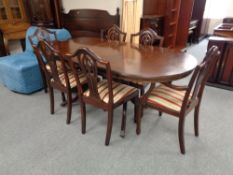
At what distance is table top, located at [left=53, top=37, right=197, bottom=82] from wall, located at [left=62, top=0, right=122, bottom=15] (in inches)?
57.8

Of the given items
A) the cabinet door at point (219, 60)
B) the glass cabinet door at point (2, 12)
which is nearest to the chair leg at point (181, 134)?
the cabinet door at point (219, 60)

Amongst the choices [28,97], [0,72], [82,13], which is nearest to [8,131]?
[28,97]

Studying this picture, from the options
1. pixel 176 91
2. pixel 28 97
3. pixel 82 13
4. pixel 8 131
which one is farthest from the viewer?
pixel 82 13

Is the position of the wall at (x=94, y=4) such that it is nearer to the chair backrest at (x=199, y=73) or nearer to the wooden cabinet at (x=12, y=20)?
the wooden cabinet at (x=12, y=20)

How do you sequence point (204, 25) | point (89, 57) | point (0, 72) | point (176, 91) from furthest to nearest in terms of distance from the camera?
point (204, 25)
point (0, 72)
point (176, 91)
point (89, 57)

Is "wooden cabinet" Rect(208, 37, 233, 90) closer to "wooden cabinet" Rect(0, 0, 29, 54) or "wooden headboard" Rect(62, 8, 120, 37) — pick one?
"wooden headboard" Rect(62, 8, 120, 37)

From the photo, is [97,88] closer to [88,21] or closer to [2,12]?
[88,21]

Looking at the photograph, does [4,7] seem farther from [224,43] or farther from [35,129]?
[224,43]

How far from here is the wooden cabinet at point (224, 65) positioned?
Answer: 2.67 metres

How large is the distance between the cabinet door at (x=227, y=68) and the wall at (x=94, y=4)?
2.00 metres

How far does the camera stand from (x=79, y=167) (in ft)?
5.06

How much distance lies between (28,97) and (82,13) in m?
2.16

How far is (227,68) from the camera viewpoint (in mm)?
2752

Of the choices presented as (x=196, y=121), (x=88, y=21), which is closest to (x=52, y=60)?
(x=196, y=121)
